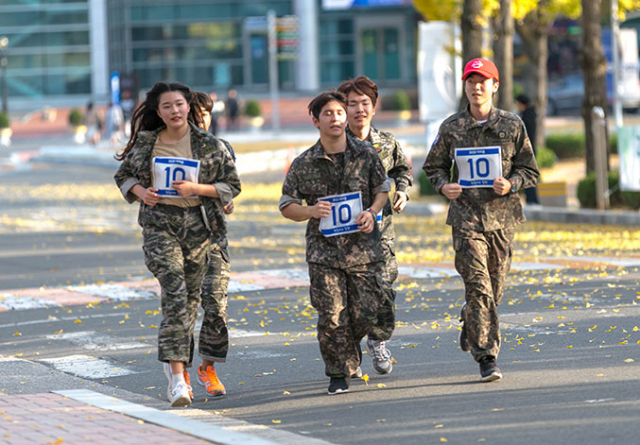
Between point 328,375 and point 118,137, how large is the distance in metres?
43.2

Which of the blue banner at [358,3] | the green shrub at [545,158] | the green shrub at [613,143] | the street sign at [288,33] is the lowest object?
Result: the green shrub at [545,158]

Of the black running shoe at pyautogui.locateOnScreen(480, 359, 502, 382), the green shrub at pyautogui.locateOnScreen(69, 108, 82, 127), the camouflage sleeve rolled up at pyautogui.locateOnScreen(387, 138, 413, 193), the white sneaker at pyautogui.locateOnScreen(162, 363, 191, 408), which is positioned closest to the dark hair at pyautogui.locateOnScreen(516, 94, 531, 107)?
the camouflage sleeve rolled up at pyautogui.locateOnScreen(387, 138, 413, 193)

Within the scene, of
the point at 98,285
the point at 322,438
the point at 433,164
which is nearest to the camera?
the point at 322,438

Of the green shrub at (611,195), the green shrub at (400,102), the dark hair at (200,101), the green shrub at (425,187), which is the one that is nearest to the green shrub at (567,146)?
the green shrub at (425,187)

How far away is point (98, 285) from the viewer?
550 inches

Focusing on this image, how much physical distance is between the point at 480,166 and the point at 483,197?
194mm

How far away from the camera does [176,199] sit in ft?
24.7

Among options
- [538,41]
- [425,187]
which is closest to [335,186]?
[425,187]

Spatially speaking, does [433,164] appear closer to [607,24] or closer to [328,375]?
[328,375]

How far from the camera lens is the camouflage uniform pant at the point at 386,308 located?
304 inches

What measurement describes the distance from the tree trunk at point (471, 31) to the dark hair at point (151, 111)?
15039 mm

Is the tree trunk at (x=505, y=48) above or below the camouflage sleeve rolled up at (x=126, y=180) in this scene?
above

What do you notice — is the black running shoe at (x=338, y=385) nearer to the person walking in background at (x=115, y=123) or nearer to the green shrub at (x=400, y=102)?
the person walking in background at (x=115, y=123)

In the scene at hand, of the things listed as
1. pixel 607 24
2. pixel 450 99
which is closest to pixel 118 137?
pixel 607 24
